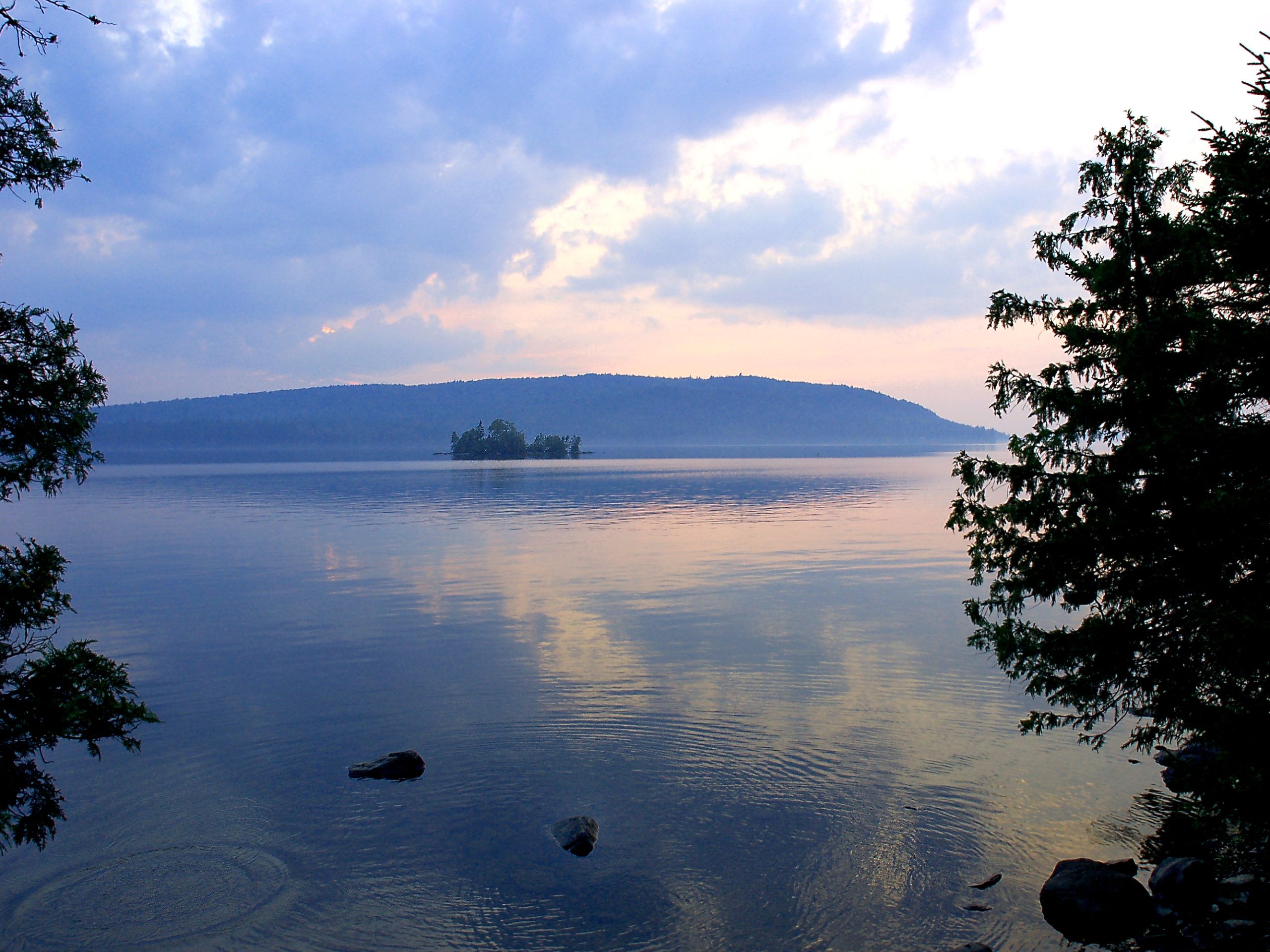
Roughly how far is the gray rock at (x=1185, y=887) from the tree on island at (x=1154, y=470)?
1.83 meters

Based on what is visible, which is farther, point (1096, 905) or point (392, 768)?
point (392, 768)

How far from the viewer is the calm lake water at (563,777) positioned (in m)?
12.2

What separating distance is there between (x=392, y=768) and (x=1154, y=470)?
14957 mm

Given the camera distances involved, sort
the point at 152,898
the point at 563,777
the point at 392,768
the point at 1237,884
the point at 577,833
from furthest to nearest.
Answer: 1. the point at 392,768
2. the point at 563,777
3. the point at 577,833
4. the point at 152,898
5. the point at 1237,884

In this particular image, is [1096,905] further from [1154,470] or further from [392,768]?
[392,768]

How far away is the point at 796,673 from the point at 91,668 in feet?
58.3

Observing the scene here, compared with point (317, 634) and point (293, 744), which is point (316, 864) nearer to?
point (293, 744)

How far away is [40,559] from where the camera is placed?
11.0 meters

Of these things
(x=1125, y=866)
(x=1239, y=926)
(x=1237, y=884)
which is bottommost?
(x=1125, y=866)

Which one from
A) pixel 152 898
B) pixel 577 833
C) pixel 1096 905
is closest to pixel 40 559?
pixel 152 898

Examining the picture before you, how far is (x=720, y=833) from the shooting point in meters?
14.4

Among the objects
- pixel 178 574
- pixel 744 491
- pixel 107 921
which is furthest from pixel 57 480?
pixel 744 491

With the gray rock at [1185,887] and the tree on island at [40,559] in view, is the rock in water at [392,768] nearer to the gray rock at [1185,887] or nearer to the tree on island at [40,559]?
the tree on island at [40,559]

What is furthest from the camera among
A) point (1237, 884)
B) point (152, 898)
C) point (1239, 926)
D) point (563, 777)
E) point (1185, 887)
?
point (563, 777)
